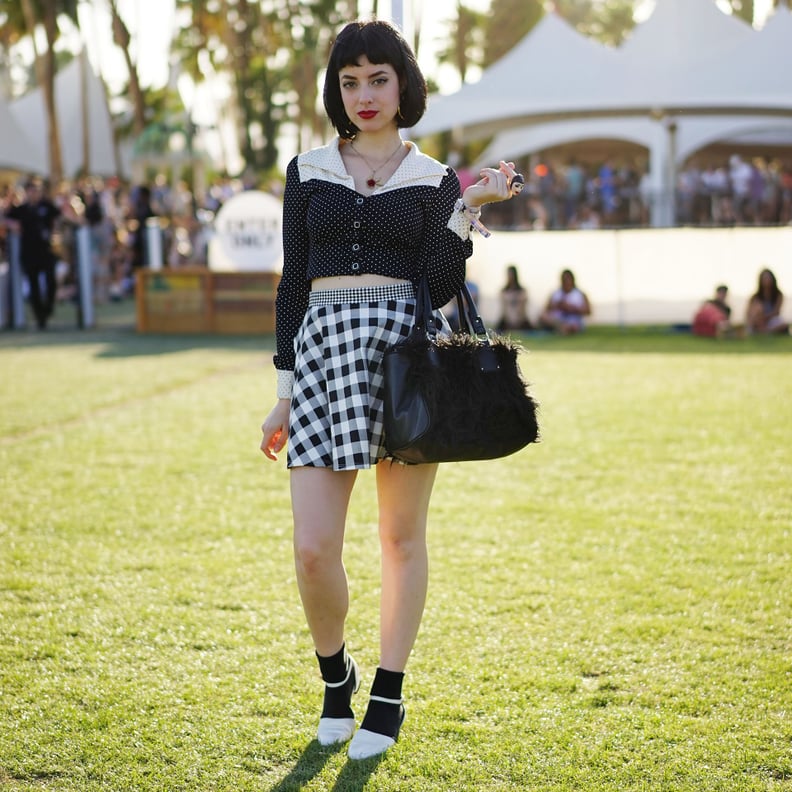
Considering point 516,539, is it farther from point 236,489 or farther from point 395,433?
point 395,433

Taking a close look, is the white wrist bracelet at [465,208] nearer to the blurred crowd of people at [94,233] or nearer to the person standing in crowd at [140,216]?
the blurred crowd of people at [94,233]

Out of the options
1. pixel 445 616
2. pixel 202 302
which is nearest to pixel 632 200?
pixel 202 302

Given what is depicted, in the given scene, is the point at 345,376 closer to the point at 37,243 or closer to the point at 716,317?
the point at 716,317

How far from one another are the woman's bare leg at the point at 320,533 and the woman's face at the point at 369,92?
38.4 inches

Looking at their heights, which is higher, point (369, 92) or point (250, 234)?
point (250, 234)

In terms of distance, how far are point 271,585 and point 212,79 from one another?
51800 millimetres

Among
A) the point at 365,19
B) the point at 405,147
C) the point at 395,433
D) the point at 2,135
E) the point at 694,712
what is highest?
the point at 2,135

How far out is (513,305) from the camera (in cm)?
1522

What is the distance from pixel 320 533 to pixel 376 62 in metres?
1.28

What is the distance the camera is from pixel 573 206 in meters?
25.7

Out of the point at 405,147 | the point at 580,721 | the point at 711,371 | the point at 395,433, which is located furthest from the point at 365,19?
the point at 711,371

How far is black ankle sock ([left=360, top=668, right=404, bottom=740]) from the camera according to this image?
3.27 metres

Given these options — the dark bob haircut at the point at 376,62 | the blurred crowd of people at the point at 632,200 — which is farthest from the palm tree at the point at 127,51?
the dark bob haircut at the point at 376,62

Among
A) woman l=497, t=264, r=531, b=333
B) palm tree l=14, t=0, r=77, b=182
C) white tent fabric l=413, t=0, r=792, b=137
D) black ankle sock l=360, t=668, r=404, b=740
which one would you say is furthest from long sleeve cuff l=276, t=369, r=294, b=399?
palm tree l=14, t=0, r=77, b=182
